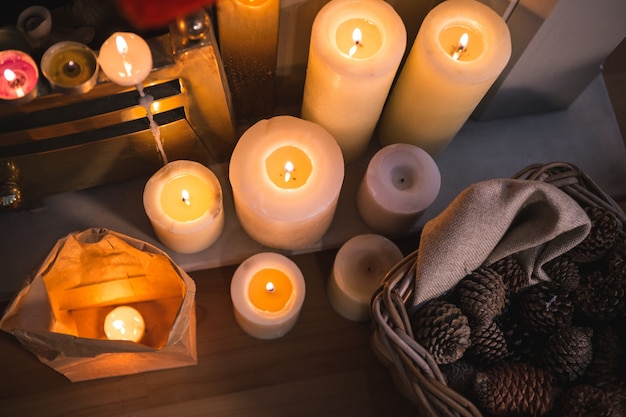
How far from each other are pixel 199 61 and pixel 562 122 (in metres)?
0.50

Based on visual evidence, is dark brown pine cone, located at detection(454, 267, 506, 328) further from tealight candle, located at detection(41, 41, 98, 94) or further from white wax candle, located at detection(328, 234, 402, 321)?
tealight candle, located at detection(41, 41, 98, 94)

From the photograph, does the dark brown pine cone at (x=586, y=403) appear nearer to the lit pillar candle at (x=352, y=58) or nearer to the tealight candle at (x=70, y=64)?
the lit pillar candle at (x=352, y=58)

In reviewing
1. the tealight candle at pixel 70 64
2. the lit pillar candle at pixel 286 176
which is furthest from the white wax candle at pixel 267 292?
the tealight candle at pixel 70 64

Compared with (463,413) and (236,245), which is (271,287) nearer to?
(236,245)

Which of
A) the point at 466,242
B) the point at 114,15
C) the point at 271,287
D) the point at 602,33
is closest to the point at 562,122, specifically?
the point at 602,33

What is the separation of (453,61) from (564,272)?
0.24 metres

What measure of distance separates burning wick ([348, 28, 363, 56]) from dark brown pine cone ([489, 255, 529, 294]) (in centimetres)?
26

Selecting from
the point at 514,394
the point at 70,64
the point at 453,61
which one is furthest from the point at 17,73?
the point at 514,394

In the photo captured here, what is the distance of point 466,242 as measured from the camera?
1.88ft

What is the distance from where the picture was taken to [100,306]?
2.43 feet

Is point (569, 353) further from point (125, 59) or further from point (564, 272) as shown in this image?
point (125, 59)

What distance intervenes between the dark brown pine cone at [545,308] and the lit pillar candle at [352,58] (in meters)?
0.25

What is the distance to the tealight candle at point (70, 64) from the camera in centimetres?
55

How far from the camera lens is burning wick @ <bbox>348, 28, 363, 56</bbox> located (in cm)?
62
